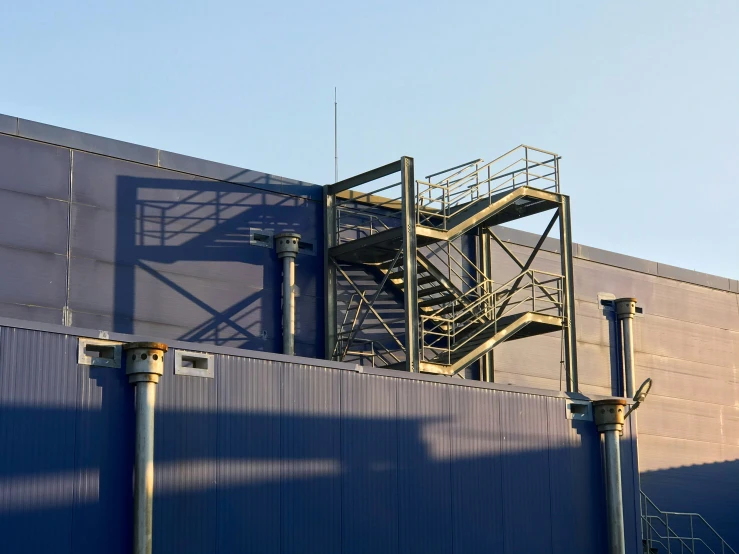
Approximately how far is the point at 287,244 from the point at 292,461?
8.23 m

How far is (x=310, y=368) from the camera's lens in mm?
20031

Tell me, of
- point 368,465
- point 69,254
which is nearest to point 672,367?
point 368,465

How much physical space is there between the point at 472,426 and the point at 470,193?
303 inches

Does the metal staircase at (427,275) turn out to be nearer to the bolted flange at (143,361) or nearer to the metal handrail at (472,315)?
the metal handrail at (472,315)

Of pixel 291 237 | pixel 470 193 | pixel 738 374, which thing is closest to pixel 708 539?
pixel 738 374

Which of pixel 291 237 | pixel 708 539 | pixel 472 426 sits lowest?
pixel 708 539

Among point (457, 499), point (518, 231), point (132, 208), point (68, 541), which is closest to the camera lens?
point (68, 541)

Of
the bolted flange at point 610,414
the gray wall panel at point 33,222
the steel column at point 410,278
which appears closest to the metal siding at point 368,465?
the steel column at point 410,278

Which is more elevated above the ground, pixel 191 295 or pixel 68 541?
pixel 191 295

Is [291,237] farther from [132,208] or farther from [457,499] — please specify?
[457,499]

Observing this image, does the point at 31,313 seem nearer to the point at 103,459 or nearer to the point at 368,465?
the point at 103,459

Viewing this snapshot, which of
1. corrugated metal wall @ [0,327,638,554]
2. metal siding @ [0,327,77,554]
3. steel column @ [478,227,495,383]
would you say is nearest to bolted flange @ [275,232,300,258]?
steel column @ [478,227,495,383]

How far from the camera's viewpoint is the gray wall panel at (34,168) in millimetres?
22984

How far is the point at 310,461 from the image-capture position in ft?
64.3
